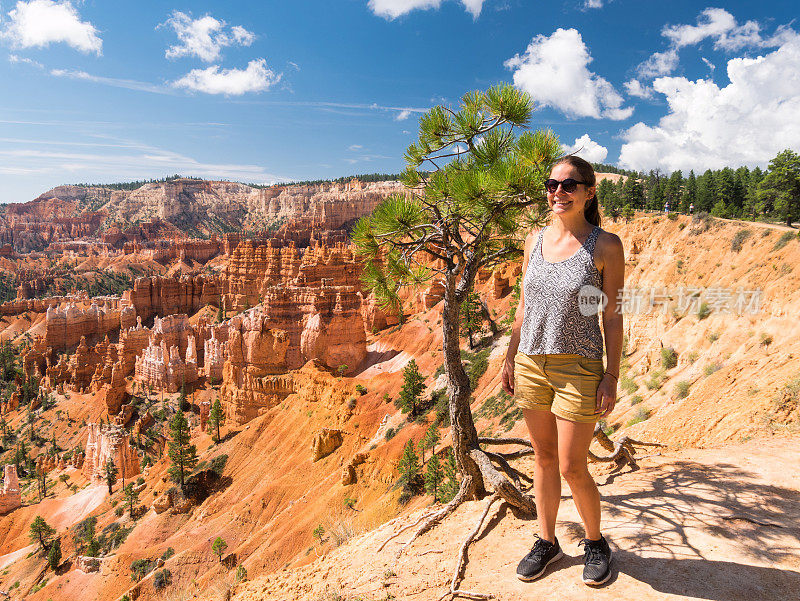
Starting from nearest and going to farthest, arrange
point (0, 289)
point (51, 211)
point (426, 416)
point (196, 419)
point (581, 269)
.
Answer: point (581, 269) → point (426, 416) → point (196, 419) → point (0, 289) → point (51, 211)

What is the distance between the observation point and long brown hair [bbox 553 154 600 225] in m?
3.19

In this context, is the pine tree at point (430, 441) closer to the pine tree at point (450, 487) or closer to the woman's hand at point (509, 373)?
the pine tree at point (450, 487)

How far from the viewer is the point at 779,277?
582 inches

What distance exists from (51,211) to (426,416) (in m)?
243

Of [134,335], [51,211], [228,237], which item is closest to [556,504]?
[134,335]

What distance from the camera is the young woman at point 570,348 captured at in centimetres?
299

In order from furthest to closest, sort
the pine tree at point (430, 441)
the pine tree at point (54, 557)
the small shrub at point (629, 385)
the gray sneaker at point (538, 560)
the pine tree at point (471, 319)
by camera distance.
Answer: the pine tree at point (471, 319), the pine tree at point (54, 557), the pine tree at point (430, 441), the small shrub at point (629, 385), the gray sneaker at point (538, 560)

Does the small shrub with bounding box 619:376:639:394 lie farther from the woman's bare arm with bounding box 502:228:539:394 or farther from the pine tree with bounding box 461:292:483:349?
the woman's bare arm with bounding box 502:228:539:394

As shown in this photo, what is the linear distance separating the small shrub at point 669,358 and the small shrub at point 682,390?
7.10 ft

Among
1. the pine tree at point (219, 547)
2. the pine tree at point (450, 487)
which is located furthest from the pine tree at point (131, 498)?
the pine tree at point (450, 487)

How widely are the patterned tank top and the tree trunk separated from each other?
2301mm

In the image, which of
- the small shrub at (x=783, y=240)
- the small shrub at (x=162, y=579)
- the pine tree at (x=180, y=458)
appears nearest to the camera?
the small shrub at (x=783, y=240)

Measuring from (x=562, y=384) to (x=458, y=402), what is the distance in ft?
8.49

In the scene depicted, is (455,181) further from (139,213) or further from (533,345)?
(139,213)
